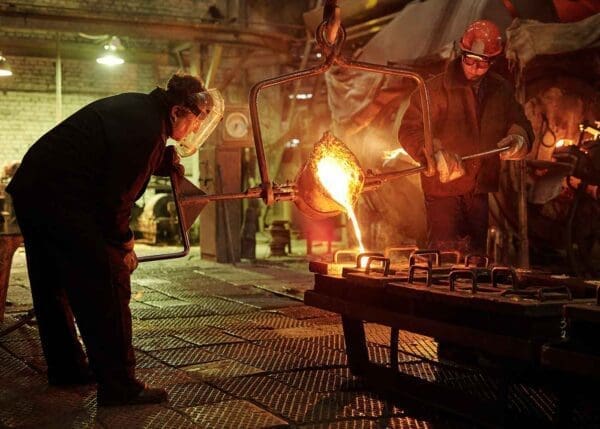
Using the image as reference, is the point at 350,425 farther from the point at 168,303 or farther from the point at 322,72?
the point at 168,303

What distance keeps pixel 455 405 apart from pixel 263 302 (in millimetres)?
4516

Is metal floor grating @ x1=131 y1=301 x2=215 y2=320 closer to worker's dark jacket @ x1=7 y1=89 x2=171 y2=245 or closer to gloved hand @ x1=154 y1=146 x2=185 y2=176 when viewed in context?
gloved hand @ x1=154 y1=146 x2=185 y2=176

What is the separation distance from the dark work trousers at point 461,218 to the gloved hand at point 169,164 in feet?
7.76

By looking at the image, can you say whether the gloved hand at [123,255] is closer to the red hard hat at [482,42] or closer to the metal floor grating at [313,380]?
the metal floor grating at [313,380]

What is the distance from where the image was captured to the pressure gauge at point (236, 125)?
41.1ft

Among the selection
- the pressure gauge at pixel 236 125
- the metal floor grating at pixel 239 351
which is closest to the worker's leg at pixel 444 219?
the metal floor grating at pixel 239 351

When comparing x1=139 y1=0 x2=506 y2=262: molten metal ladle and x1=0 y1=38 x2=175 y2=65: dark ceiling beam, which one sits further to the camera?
x1=0 y1=38 x2=175 y2=65: dark ceiling beam

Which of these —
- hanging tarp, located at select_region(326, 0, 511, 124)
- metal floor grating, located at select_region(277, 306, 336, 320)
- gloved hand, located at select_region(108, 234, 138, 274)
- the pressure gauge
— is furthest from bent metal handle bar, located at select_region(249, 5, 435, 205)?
the pressure gauge

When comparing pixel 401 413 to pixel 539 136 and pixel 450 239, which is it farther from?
pixel 539 136

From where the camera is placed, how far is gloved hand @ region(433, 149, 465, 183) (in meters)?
5.16

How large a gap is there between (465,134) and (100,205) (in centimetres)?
320

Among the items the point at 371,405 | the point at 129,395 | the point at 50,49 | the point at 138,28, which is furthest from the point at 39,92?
the point at 371,405

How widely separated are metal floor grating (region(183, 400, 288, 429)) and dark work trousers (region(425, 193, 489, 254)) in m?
2.57

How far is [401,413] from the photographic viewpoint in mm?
4062
